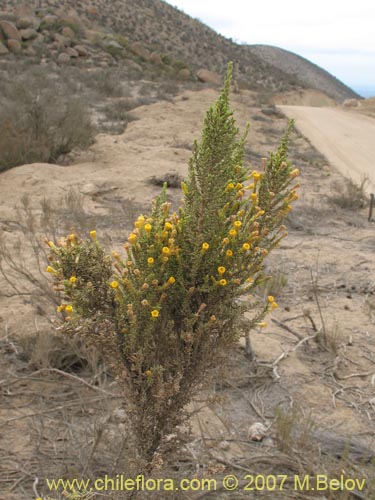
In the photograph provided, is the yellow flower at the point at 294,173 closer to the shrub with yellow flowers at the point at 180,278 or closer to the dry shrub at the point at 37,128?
the shrub with yellow flowers at the point at 180,278

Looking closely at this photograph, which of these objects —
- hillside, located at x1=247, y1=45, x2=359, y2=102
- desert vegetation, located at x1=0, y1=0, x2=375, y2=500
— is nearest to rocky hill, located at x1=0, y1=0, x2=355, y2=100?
desert vegetation, located at x1=0, y1=0, x2=375, y2=500

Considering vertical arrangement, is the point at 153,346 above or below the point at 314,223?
above

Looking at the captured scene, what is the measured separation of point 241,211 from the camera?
7.77 feet

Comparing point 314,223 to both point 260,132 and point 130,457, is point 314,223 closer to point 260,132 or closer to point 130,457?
point 130,457

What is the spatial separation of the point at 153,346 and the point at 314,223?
6600 mm

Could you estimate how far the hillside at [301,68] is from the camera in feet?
273

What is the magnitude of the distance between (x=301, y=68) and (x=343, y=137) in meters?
77.3

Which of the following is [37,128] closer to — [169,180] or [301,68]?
[169,180]

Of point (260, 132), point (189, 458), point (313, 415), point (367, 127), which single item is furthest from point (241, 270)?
point (367, 127)

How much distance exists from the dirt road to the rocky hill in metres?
8.68

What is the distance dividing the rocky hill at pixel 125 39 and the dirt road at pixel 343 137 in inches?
342

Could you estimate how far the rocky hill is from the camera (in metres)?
29.9

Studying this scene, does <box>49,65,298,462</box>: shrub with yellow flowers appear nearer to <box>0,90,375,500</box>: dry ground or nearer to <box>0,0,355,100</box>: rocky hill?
<box>0,90,375,500</box>: dry ground

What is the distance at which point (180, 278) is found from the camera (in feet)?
7.88
